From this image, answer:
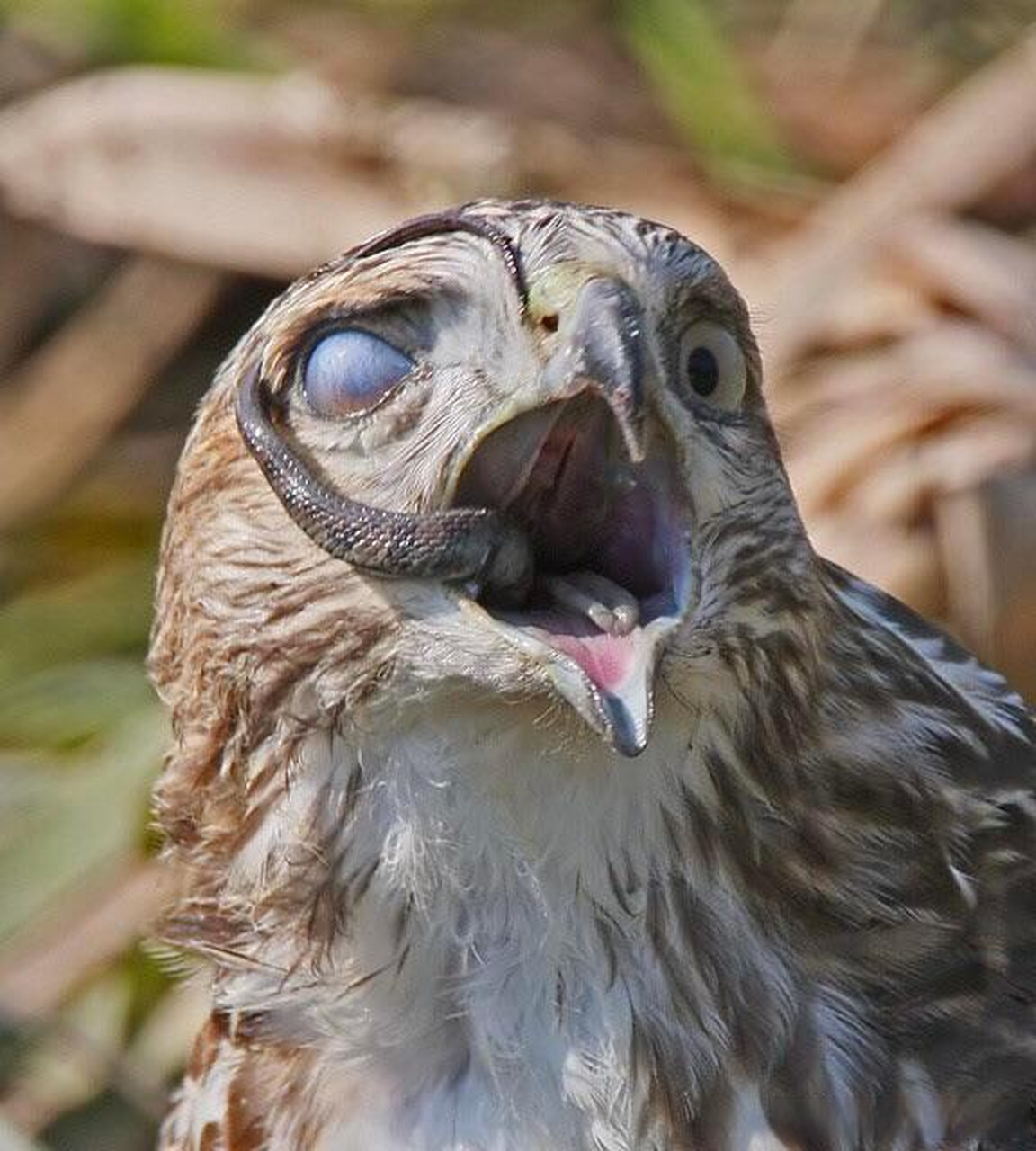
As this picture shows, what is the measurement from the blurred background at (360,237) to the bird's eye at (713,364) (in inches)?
74.4

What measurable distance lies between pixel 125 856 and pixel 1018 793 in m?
1.84

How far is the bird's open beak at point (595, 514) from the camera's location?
7.35ft

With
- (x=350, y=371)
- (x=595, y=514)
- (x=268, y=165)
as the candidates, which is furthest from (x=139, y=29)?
(x=595, y=514)

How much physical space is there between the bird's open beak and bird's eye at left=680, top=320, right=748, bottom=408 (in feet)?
0.26

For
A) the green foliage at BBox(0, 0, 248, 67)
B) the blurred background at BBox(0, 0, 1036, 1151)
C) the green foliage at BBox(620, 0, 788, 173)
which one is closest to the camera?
the blurred background at BBox(0, 0, 1036, 1151)

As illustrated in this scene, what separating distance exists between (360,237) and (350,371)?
2.99 meters

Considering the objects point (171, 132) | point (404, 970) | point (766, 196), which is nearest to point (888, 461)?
point (766, 196)

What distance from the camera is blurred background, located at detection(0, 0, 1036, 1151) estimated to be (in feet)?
14.3

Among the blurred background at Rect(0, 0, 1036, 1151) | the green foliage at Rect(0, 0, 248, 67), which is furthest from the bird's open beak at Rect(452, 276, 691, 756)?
the green foliage at Rect(0, 0, 248, 67)

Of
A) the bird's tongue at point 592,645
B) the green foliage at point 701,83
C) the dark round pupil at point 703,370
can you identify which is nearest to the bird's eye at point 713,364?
the dark round pupil at point 703,370

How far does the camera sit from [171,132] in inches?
222

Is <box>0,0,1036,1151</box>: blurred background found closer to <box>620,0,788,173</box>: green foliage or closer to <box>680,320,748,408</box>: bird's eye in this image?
<box>620,0,788,173</box>: green foliage

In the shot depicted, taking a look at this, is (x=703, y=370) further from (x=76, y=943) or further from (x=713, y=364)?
(x=76, y=943)

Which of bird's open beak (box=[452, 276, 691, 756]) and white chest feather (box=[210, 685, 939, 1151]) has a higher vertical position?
bird's open beak (box=[452, 276, 691, 756])
